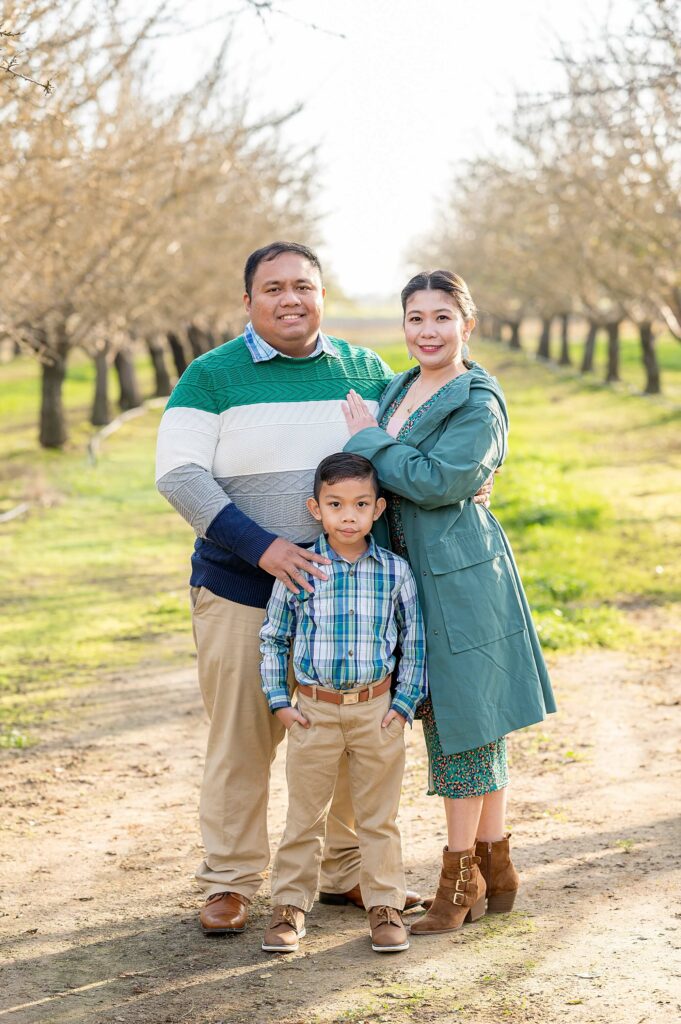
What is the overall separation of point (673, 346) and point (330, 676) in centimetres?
5718

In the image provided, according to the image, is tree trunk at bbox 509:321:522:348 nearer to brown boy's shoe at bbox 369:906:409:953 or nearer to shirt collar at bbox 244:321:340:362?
shirt collar at bbox 244:321:340:362

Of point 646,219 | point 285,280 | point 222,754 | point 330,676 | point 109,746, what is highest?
point 646,219

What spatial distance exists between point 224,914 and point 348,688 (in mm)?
936

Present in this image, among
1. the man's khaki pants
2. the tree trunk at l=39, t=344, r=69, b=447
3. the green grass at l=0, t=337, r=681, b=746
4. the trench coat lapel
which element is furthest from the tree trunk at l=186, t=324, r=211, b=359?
the trench coat lapel

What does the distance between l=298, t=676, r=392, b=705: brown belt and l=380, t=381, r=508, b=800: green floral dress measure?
0.69ft

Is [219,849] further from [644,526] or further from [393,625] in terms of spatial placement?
[644,526]

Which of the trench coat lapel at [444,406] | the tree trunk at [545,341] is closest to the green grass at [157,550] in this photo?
the trench coat lapel at [444,406]

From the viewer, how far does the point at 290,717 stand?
394cm

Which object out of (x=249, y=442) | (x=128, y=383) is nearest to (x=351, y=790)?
(x=249, y=442)

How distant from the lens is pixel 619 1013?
3377mm

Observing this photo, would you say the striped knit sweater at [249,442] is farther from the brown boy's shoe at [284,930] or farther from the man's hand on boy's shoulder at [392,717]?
the brown boy's shoe at [284,930]

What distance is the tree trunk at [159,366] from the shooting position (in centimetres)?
3182

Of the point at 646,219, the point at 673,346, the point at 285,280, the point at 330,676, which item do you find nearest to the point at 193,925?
the point at 330,676

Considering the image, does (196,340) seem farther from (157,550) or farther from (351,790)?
(351,790)
